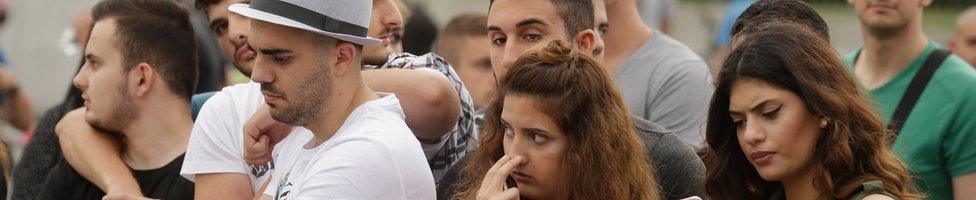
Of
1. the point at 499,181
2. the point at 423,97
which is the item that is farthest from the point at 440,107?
the point at 499,181

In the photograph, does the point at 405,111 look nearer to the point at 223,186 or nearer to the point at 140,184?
the point at 223,186

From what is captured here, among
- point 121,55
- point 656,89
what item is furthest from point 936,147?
point 121,55

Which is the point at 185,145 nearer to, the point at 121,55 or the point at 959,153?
the point at 121,55

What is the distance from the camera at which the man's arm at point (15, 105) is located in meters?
10.7

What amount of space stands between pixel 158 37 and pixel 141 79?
0.16 metres

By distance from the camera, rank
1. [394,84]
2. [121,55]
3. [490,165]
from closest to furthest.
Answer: [490,165]
[394,84]
[121,55]

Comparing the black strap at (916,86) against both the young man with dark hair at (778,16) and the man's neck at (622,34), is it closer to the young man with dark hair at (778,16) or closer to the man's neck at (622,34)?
the man's neck at (622,34)

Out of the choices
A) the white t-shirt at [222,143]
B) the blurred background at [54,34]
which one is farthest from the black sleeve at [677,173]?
the blurred background at [54,34]

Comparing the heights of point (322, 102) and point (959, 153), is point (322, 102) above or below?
above

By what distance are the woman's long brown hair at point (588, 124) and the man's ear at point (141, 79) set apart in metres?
1.84

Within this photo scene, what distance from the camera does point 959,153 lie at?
586 centimetres

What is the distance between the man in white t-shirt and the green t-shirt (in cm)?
215

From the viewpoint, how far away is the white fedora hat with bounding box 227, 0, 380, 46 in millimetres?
4383

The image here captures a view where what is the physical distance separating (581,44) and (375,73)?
0.66m
